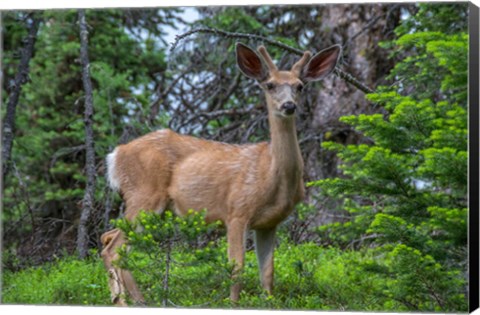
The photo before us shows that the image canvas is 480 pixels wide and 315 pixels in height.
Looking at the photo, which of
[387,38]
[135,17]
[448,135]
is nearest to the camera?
[448,135]

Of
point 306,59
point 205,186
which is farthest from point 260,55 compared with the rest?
point 205,186

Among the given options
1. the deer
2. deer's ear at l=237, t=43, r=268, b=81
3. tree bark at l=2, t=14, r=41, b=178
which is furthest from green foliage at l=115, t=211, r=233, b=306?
tree bark at l=2, t=14, r=41, b=178

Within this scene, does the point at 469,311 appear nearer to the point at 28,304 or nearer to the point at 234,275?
the point at 234,275

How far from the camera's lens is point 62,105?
13.0 metres

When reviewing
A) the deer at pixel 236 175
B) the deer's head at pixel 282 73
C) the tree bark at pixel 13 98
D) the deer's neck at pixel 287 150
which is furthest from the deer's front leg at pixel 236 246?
the tree bark at pixel 13 98

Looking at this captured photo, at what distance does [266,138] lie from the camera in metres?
11.5

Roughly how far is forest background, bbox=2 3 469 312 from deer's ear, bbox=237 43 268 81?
757 millimetres

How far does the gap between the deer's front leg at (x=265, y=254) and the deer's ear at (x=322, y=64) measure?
1210 millimetres

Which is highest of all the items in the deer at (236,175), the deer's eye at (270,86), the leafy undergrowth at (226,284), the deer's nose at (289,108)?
the deer's eye at (270,86)

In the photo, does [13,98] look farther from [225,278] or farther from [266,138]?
[225,278]

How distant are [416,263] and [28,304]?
3.21m

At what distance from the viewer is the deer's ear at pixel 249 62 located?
27.1 feet

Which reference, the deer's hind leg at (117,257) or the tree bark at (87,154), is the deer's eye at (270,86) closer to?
the deer's hind leg at (117,257)

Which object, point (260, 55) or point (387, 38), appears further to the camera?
point (387, 38)
